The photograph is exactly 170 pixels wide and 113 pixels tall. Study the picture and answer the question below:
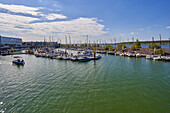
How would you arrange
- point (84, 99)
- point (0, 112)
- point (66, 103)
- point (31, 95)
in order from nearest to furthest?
point (0, 112)
point (66, 103)
point (84, 99)
point (31, 95)

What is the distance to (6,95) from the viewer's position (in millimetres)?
18125

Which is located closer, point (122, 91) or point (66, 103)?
point (66, 103)

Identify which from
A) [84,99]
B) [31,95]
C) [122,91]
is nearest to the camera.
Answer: [84,99]

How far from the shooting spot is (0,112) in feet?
44.3

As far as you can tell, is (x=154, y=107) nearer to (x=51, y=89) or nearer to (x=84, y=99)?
(x=84, y=99)

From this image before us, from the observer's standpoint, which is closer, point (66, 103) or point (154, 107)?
point (154, 107)

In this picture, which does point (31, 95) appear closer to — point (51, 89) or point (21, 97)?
point (21, 97)

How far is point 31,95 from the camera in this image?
710 inches

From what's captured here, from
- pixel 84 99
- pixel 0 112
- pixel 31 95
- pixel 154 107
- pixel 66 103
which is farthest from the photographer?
pixel 31 95

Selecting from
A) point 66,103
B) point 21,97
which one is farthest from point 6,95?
point 66,103

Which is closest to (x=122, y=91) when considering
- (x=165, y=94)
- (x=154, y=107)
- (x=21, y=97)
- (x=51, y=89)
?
(x=154, y=107)

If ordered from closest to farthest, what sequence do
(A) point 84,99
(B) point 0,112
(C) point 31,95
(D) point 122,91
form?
(B) point 0,112, (A) point 84,99, (C) point 31,95, (D) point 122,91

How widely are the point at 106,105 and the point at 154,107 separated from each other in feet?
22.8

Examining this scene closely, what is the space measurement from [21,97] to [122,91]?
18530 mm
